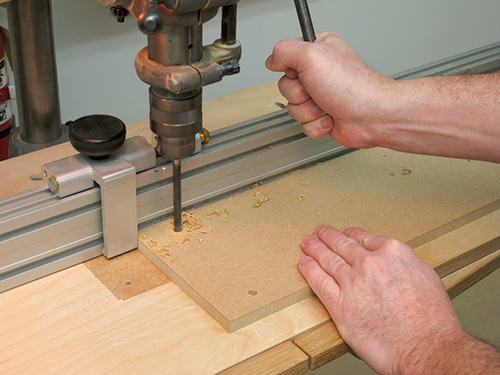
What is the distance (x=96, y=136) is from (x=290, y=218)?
401 mm

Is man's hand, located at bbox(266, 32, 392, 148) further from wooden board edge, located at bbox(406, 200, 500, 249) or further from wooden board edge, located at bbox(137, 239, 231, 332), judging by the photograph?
wooden board edge, located at bbox(137, 239, 231, 332)

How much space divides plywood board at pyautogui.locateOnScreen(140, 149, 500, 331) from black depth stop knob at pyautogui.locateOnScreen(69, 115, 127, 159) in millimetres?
193

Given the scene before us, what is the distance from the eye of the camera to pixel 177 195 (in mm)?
1046

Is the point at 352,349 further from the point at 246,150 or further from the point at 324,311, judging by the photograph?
the point at 246,150

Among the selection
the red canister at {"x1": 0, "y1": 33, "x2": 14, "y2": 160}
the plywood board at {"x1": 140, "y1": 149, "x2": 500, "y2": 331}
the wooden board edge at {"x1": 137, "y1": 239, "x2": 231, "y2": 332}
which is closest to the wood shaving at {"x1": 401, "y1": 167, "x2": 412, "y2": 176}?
the plywood board at {"x1": 140, "y1": 149, "x2": 500, "y2": 331}

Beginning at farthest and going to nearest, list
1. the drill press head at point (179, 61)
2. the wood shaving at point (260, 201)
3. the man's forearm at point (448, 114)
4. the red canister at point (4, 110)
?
the red canister at point (4, 110) → the wood shaving at point (260, 201) → the man's forearm at point (448, 114) → the drill press head at point (179, 61)

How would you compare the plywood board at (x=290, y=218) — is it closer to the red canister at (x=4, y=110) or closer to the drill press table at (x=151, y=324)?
the drill press table at (x=151, y=324)

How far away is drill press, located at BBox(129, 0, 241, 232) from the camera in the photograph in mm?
810

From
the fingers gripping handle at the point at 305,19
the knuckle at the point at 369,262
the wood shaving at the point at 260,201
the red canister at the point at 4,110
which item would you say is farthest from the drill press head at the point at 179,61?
the red canister at the point at 4,110

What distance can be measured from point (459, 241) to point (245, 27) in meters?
1.61

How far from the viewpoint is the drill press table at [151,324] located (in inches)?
33.0

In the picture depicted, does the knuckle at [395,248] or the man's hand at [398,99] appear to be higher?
the man's hand at [398,99]

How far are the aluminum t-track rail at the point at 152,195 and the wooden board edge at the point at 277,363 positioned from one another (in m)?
0.35

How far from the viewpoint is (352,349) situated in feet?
2.97
